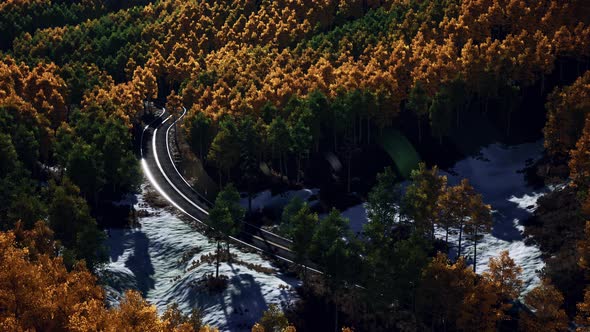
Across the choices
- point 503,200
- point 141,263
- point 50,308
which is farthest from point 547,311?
point 141,263

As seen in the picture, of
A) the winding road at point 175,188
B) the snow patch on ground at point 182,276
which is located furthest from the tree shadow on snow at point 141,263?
the winding road at point 175,188

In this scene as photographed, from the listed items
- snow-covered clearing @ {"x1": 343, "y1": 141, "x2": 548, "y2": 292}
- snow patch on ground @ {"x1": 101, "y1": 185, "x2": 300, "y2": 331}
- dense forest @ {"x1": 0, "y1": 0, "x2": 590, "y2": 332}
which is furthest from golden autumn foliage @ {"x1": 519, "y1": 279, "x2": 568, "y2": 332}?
snow patch on ground @ {"x1": 101, "y1": 185, "x2": 300, "y2": 331}

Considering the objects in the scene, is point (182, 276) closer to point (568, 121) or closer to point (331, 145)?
point (331, 145)

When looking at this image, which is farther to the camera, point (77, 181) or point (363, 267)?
point (77, 181)

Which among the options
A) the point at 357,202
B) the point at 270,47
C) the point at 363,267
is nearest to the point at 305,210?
the point at 363,267

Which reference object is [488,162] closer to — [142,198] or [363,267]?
[363,267]

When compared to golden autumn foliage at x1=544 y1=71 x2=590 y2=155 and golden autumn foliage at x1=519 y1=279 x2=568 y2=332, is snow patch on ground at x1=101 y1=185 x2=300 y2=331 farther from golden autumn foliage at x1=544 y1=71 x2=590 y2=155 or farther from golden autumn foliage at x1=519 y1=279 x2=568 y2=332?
golden autumn foliage at x1=544 y1=71 x2=590 y2=155
